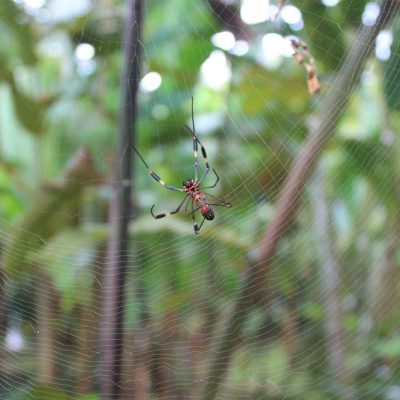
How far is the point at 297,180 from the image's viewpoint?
1.34 metres

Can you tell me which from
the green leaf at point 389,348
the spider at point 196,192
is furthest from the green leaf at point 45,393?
the green leaf at point 389,348

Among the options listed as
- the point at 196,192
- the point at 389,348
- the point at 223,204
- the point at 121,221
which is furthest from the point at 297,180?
the point at 389,348

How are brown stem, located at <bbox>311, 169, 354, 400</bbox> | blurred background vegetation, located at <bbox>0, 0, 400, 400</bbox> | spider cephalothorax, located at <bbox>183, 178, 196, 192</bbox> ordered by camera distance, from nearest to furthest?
blurred background vegetation, located at <bbox>0, 0, 400, 400</bbox>, brown stem, located at <bbox>311, 169, 354, 400</bbox>, spider cephalothorax, located at <bbox>183, 178, 196, 192</bbox>

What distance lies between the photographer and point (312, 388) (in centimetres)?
175

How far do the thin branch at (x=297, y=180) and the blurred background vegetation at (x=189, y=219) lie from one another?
2.0 inches

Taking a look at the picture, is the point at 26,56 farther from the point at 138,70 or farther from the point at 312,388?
the point at 312,388

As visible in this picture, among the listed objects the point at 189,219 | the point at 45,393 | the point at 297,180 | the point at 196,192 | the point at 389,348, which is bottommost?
the point at 45,393

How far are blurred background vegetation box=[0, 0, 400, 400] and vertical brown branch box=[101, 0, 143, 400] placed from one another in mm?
126

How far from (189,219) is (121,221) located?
1.66 ft

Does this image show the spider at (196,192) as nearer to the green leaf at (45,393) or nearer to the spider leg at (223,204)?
the spider leg at (223,204)

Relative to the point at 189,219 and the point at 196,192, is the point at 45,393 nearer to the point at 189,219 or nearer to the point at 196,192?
the point at 189,219

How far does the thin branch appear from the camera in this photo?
1.34 metres

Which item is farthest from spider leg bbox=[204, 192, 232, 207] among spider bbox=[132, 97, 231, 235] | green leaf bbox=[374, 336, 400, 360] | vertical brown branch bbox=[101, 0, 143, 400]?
green leaf bbox=[374, 336, 400, 360]

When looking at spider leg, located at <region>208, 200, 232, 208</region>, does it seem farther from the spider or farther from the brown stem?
the brown stem
